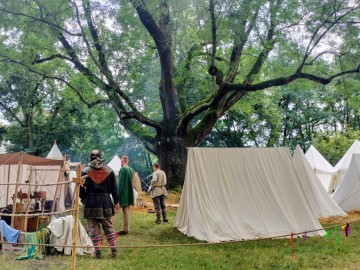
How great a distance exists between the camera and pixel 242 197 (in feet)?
22.1

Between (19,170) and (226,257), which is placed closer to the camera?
(226,257)

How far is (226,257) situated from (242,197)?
1.72 meters

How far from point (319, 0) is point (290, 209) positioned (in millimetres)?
4557

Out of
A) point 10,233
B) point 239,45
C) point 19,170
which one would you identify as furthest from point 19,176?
point 239,45

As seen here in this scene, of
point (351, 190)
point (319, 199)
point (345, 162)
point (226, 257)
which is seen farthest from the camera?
point (345, 162)

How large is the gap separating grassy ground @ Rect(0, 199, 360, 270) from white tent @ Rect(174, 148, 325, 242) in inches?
14.2

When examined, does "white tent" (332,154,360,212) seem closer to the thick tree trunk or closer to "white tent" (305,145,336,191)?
"white tent" (305,145,336,191)

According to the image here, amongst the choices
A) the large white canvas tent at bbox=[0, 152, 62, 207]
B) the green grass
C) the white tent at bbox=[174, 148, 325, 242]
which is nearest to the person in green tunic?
the green grass

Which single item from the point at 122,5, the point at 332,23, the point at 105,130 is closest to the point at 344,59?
the point at 332,23

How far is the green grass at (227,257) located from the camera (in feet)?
15.4

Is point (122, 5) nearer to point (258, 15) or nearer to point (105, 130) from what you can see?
point (258, 15)

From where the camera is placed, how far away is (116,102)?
1143 cm

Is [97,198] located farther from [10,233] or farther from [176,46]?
[176,46]

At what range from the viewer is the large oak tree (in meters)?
8.16
